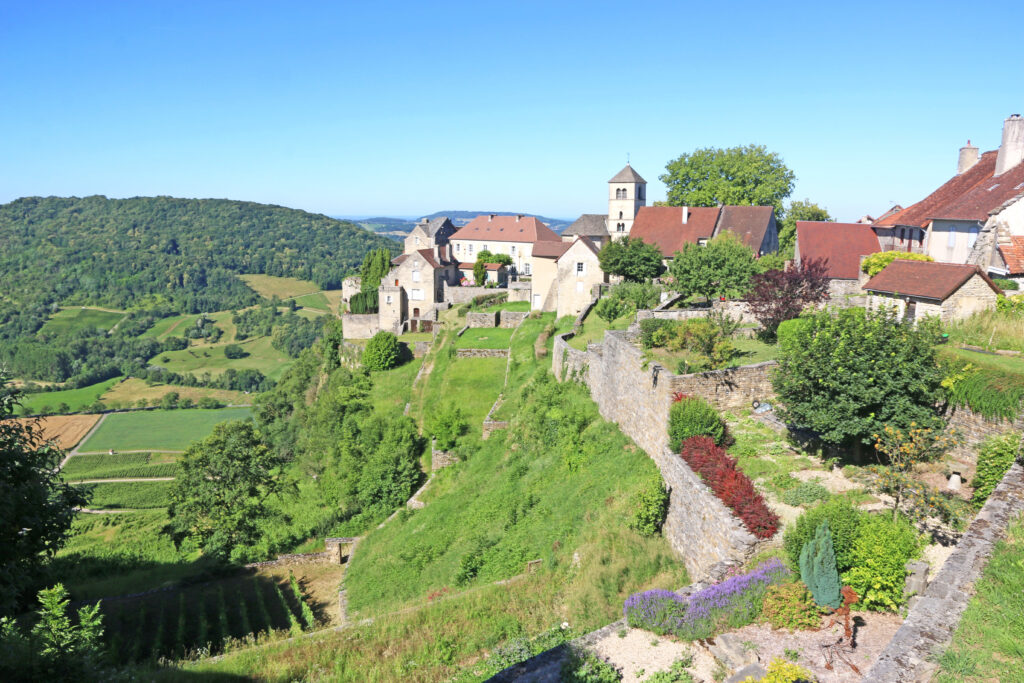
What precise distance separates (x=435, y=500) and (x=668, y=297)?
16.4 m

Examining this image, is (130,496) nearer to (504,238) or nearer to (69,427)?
(504,238)

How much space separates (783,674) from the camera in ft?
23.6

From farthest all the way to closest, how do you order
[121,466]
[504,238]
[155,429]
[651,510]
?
[155,429]
[504,238]
[121,466]
[651,510]

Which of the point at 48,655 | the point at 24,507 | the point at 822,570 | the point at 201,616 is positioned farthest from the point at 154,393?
the point at 822,570

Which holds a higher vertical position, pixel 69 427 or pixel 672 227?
pixel 672 227

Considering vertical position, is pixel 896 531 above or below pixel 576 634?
above

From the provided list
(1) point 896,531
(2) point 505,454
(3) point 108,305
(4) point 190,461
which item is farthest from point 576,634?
(3) point 108,305

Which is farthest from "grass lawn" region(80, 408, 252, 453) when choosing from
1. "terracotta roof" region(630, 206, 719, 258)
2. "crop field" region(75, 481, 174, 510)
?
"terracotta roof" region(630, 206, 719, 258)

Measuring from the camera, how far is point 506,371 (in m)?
34.8

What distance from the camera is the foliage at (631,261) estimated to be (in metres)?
36.8

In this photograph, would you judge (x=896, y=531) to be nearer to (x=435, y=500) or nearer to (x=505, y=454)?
(x=505, y=454)

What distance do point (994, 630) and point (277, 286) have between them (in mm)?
180489

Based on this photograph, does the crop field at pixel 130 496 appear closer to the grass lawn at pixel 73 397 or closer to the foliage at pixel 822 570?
the foliage at pixel 822 570

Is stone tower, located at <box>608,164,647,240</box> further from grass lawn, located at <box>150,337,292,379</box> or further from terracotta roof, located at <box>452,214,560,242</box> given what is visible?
grass lawn, located at <box>150,337,292,379</box>
